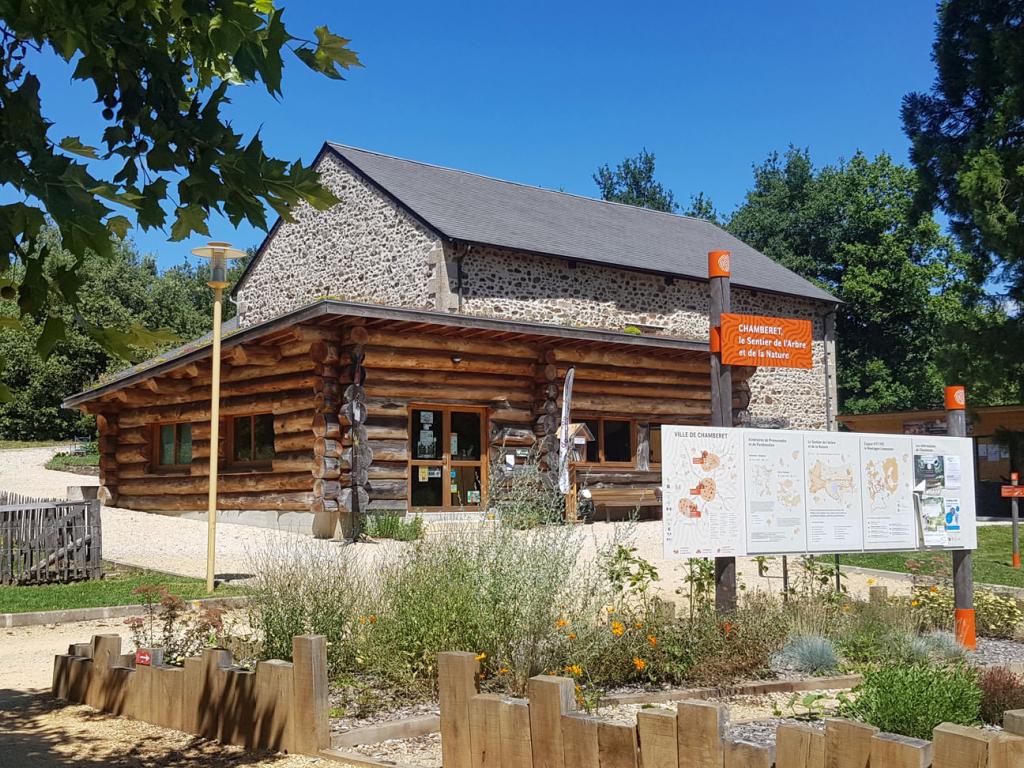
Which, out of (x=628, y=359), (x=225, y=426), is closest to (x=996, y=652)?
(x=628, y=359)

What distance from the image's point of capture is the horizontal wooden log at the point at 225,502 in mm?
16781

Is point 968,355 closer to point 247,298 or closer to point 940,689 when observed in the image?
point 940,689

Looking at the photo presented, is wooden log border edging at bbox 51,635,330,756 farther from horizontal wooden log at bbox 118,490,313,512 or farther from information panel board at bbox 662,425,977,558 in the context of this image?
horizontal wooden log at bbox 118,490,313,512

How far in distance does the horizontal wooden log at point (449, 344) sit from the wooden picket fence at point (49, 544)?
5380mm

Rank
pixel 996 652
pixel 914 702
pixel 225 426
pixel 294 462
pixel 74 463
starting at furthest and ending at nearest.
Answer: pixel 74 463 < pixel 225 426 < pixel 294 462 < pixel 996 652 < pixel 914 702

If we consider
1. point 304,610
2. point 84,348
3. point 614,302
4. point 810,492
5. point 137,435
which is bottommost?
point 304,610

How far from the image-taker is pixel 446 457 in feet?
57.9

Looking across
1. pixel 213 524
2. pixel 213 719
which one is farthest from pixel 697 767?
pixel 213 524

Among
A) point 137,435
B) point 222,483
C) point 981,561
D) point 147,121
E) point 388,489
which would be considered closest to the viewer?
point 147,121

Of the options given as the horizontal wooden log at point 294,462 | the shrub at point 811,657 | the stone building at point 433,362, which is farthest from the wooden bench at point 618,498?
the shrub at point 811,657

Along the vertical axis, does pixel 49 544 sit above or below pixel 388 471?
below

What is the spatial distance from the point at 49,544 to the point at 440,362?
7.12 metres

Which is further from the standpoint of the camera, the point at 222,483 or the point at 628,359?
the point at 628,359

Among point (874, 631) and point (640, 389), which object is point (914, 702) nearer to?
point (874, 631)
